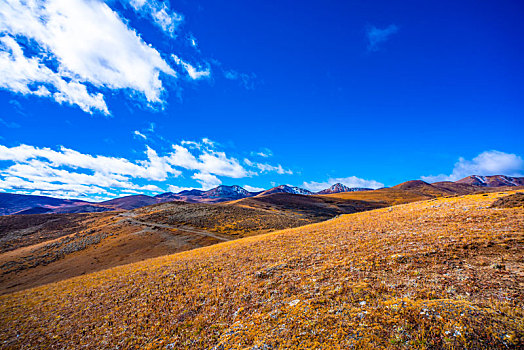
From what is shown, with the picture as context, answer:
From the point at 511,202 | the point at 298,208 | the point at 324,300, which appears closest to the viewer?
Answer: the point at 324,300

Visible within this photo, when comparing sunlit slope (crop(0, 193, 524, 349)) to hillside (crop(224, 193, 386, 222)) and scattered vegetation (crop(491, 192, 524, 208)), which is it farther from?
hillside (crop(224, 193, 386, 222))

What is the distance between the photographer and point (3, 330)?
16969 mm

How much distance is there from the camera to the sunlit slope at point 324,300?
803cm

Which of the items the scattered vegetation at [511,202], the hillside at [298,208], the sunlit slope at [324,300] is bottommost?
the sunlit slope at [324,300]

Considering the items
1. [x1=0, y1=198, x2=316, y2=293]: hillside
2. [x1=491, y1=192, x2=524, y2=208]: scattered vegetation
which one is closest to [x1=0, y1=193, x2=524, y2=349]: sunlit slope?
[x1=491, y1=192, x2=524, y2=208]: scattered vegetation

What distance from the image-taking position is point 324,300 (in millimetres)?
11469

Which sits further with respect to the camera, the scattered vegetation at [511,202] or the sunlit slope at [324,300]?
the scattered vegetation at [511,202]

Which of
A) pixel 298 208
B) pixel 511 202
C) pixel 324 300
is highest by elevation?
pixel 298 208

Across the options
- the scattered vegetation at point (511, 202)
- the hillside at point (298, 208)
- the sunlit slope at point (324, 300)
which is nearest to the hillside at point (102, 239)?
the sunlit slope at point (324, 300)

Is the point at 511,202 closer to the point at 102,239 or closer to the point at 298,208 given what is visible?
the point at 102,239

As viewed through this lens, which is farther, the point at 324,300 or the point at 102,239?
the point at 102,239

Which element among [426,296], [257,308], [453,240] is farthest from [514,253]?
[257,308]

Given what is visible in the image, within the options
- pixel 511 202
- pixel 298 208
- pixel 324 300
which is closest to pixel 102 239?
pixel 324 300

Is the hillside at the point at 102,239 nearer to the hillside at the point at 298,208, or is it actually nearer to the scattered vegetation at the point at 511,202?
the hillside at the point at 298,208
